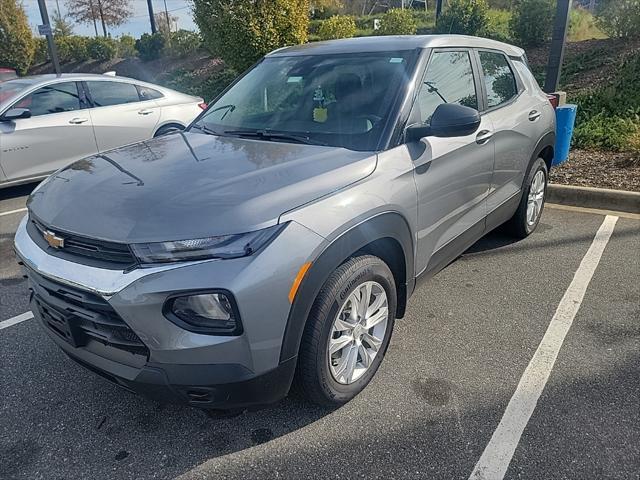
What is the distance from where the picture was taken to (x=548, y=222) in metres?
5.14

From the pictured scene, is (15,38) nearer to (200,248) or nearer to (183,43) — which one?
(183,43)

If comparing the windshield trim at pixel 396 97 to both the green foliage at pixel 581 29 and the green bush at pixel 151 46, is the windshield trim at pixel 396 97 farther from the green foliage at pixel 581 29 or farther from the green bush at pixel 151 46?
the green bush at pixel 151 46

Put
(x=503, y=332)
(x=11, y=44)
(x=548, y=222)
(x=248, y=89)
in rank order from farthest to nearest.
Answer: (x=11, y=44) < (x=548, y=222) < (x=248, y=89) < (x=503, y=332)

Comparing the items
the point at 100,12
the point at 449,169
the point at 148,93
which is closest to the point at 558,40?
the point at 449,169

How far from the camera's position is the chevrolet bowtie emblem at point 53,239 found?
2203mm

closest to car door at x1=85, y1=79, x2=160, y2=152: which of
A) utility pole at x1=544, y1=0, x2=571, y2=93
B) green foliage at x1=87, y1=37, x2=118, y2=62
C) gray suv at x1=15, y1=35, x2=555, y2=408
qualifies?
gray suv at x1=15, y1=35, x2=555, y2=408

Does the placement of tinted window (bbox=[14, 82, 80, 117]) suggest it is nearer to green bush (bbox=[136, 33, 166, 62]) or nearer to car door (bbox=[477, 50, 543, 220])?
car door (bbox=[477, 50, 543, 220])

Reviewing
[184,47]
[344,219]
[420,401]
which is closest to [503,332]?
[420,401]

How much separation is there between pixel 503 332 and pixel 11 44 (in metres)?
24.7

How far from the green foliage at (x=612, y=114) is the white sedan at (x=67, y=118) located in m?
6.09

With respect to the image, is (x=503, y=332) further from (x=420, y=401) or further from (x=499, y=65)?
(x=499, y=65)

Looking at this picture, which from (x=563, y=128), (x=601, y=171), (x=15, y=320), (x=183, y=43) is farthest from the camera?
(x=183, y=43)

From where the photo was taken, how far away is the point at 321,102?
3.02m

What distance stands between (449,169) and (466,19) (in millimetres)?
12005
